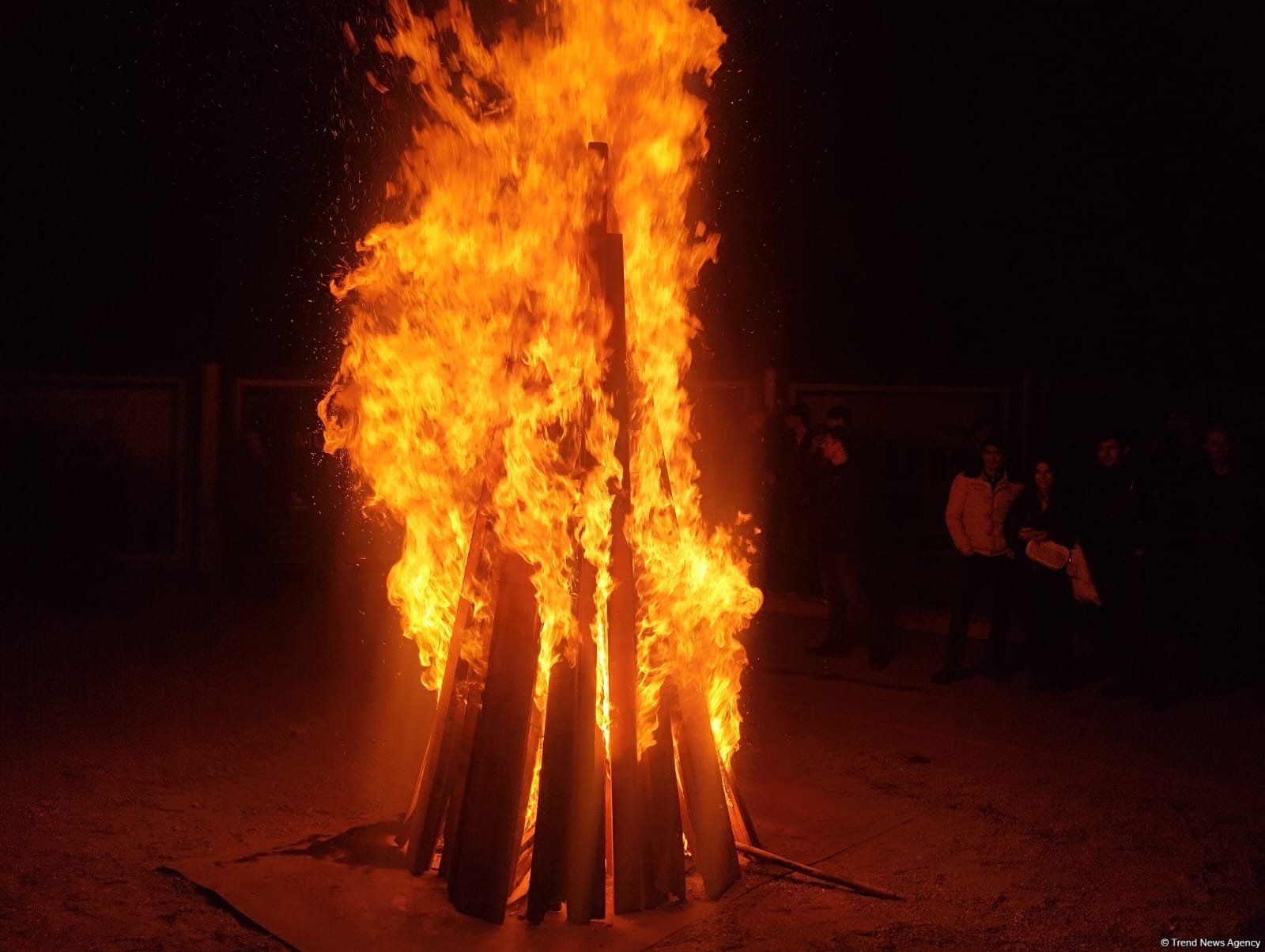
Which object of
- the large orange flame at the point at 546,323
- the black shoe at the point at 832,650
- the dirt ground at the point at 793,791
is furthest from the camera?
the black shoe at the point at 832,650

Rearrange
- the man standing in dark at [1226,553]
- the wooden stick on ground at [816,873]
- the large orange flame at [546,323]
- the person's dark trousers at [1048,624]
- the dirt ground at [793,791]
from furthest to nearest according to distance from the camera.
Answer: the person's dark trousers at [1048,624] < the man standing in dark at [1226,553] < the large orange flame at [546,323] < the wooden stick on ground at [816,873] < the dirt ground at [793,791]

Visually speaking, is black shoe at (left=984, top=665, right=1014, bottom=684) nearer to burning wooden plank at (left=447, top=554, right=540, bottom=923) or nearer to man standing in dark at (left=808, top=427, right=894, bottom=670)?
man standing in dark at (left=808, top=427, right=894, bottom=670)

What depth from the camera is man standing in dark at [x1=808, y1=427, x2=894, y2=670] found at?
955 cm

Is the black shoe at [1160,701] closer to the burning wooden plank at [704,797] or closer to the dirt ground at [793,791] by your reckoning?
the dirt ground at [793,791]

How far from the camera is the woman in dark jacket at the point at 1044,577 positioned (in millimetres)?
8609

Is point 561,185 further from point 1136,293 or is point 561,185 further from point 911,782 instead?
point 1136,293

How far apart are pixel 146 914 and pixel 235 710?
3411 millimetres

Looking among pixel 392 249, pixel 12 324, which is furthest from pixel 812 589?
pixel 12 324

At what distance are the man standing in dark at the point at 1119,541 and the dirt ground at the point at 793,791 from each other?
16.5 inches

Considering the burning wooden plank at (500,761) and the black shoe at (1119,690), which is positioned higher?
the burning wooden plank at (500,761)

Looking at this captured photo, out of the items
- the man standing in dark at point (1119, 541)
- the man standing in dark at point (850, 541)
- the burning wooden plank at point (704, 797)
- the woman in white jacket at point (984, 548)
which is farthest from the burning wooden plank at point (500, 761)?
the man standing in dark at point (1119, 541)

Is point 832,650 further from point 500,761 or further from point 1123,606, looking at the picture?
point 500,761

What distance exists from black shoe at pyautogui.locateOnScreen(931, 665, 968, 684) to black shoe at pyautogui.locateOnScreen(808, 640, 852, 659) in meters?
1.03

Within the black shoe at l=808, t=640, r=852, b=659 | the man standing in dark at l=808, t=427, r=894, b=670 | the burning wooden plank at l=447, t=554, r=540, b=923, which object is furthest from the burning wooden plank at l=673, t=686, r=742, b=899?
the black shoe at l=808, t=640, r=852, b=659
